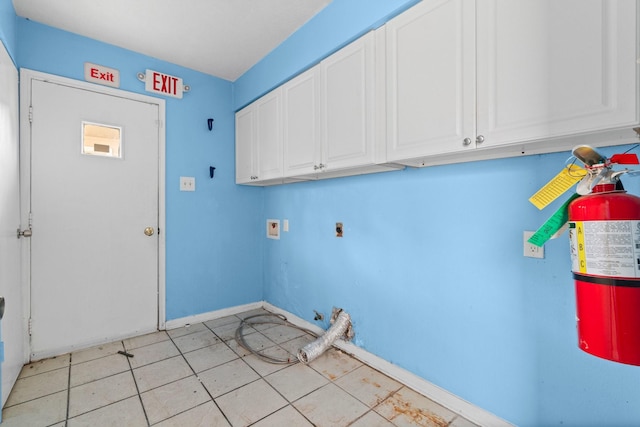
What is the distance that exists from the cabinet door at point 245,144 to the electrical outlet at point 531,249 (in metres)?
2.30

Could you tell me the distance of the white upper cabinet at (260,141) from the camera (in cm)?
258

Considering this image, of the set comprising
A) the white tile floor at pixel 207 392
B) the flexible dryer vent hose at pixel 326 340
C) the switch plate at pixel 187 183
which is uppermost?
the switch plate at pixel 187 183

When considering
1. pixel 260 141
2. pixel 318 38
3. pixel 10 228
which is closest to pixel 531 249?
pixel 318 38

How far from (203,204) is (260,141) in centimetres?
92

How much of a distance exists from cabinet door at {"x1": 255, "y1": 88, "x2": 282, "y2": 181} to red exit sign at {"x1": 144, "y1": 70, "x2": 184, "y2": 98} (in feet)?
2.57

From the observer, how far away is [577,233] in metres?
0.94

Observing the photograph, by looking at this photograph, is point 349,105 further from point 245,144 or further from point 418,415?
point 418,415

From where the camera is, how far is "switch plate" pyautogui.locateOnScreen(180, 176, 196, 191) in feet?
9.48

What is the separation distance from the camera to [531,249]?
139 centimetres

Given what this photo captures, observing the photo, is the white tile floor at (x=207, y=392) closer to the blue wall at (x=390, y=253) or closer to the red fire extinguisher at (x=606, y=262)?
the blue wall at (x=390, y=253)

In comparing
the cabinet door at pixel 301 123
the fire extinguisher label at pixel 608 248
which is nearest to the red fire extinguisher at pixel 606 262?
the fire extinguisher label at pixel 608 248

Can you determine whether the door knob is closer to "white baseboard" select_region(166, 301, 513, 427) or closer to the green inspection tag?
"white baseboard" select_region(166, 301, 513, 427)

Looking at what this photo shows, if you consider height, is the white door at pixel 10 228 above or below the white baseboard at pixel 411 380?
above

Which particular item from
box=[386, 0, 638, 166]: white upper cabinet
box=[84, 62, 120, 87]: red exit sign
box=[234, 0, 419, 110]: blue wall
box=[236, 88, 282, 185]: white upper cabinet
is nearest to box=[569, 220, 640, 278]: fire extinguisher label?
box=[386, 0, 638, 166]: white upper cabinet
